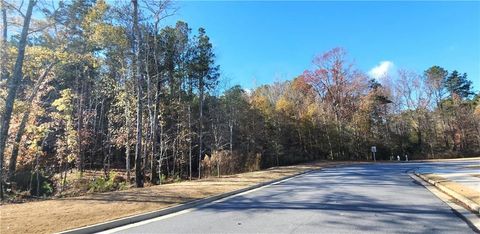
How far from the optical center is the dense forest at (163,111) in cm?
1642

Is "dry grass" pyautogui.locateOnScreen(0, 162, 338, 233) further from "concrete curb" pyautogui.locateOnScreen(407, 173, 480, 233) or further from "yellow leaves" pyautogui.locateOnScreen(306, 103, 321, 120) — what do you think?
"yellow leaves" pyautogui.locateOnScreen(306, 103, 321, 120)

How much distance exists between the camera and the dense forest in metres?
16.4

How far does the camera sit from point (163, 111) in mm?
31188

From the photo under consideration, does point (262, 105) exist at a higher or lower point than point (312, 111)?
higher

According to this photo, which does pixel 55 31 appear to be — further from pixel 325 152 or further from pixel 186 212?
pixel 325 152

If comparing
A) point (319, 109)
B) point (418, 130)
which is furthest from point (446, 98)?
point (319, 109)

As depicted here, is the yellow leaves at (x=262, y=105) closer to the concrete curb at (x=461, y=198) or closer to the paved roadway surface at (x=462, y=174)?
the paved roadway surface at (x=462, y=174)

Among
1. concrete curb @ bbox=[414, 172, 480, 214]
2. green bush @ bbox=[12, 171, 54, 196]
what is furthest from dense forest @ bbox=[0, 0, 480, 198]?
concrete curb @ bbox=[414, 172, 480, 214]

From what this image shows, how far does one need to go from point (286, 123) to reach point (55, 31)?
103 ft

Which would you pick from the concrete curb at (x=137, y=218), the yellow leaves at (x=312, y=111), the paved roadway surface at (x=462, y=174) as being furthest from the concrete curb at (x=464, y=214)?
the yellow leaves at (x=312, y=111)

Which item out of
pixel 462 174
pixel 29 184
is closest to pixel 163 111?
pixel 29 184

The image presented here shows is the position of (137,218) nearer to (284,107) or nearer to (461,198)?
(461,198)

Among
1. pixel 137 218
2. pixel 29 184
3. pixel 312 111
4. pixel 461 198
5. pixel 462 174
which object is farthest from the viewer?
pixel 312 111

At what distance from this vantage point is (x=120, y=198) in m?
11.3
